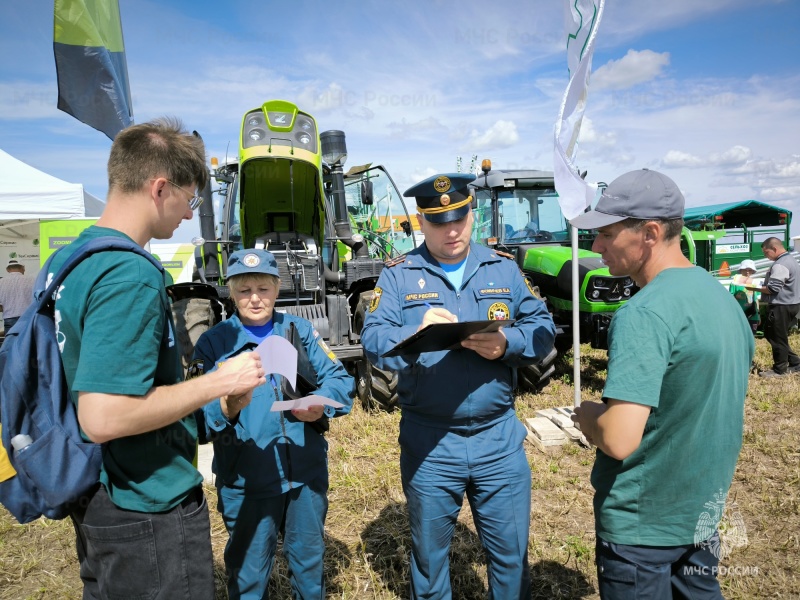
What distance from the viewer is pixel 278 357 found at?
5.77ft

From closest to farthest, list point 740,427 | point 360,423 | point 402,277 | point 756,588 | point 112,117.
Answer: point 740,427, point 402,277, point 756,588, point 112,117, point 360,423

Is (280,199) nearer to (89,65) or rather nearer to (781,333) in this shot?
(89,65)

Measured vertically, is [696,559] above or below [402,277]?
below

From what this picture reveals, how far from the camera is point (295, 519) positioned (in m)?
2.24

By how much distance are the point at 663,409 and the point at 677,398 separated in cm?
5

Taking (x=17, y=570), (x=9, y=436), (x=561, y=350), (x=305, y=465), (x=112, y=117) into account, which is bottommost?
(x=17, y=570)

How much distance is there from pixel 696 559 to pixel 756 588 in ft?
5.44

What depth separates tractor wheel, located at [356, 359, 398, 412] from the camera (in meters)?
5.18

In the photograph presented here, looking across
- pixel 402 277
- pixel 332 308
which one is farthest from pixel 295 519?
pixel 332 308

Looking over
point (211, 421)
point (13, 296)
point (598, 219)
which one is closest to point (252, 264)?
point (211, 421)

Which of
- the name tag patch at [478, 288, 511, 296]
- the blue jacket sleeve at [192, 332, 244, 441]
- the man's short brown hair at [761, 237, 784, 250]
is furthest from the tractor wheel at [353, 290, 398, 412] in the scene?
the man's short brown hair at [761, 237, 784, 250]

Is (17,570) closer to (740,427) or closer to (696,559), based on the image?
(696,559)

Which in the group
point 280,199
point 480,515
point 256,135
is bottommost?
point 480,515

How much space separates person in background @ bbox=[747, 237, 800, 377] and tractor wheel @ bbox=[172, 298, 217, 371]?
685 centimetres
